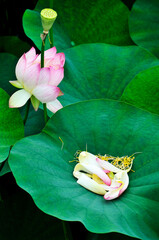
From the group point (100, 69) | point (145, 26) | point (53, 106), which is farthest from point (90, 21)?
point (53, 106)

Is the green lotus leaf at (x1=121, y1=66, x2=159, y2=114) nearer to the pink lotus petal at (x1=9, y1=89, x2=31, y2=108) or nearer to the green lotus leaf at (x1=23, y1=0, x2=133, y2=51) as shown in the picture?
the pink lotus petal at (x1=9, y1=89, x2=31, y2=108)

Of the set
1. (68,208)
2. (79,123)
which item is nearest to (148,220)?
(68,208)

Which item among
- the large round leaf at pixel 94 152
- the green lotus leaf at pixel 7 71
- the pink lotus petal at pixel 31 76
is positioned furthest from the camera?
the green lotus leaf at pixel 7 71

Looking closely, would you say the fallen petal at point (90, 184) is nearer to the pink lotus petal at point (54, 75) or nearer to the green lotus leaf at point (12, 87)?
the pink lotus petal at point (54, 75)

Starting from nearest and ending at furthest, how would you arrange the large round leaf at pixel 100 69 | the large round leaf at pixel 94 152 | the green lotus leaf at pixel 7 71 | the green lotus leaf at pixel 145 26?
the large round leaf at pixel 94 152 → the large round leaf at pixel 100 69 → the green lotus leaf at pixel 7 71 → the green lotus leaf at pixel 145 26

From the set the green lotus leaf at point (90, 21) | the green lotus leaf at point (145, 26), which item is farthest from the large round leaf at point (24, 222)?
the green lotus leaf at point (145, 26)

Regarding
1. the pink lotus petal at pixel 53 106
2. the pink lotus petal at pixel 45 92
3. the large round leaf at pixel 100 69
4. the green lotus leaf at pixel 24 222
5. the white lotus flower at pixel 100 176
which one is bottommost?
the green lotus leaf at pixel 24 222

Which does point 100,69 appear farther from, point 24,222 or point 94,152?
point 24,222

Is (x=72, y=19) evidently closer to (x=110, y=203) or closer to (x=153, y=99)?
(x=153, y=99)
